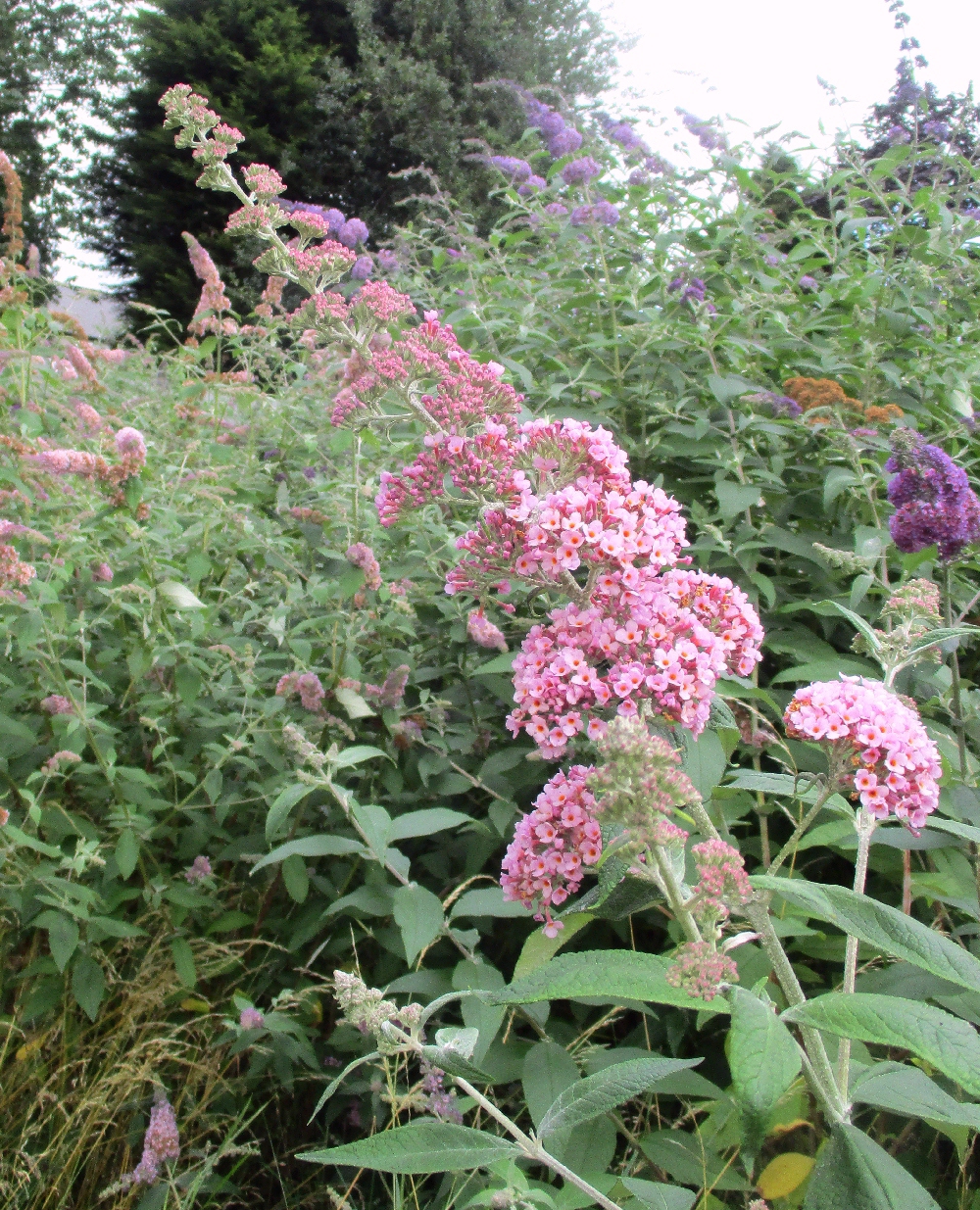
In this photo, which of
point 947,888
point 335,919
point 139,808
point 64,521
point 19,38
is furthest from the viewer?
point 19,38

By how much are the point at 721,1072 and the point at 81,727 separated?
6.23ft

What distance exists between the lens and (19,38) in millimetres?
25234

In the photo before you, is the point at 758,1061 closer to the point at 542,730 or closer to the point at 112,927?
the point at 542,730

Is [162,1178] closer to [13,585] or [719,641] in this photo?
[13,585]

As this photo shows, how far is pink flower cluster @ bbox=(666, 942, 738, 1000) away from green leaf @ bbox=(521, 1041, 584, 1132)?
745 millimetres

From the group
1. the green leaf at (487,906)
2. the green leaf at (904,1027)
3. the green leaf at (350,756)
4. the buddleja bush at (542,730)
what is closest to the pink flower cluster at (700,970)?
the buddleja bush at (542,730)

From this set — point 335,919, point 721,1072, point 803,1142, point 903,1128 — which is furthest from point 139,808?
point 903,1128

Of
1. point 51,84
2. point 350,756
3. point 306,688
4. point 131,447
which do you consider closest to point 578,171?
point 131,447

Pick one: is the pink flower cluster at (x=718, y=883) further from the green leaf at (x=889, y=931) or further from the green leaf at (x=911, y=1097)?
the green leaf at (x=911, y=1097)

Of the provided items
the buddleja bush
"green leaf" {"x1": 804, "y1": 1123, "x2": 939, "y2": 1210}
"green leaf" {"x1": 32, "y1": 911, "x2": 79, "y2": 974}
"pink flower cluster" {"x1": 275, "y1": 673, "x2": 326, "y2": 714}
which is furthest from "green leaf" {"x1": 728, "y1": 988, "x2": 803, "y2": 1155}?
"green leaf" {"x1": 32, "y1": 911, "x2": 79, "y2": 974}

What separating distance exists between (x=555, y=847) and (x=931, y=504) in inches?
47.2

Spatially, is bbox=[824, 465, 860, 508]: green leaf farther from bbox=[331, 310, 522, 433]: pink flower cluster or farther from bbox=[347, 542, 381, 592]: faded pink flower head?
bbox=[347, 542, 381, 592]: faded pink flower head

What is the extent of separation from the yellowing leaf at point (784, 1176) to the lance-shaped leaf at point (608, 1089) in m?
0.60

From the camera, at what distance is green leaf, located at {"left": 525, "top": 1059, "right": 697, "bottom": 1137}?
1.17m
